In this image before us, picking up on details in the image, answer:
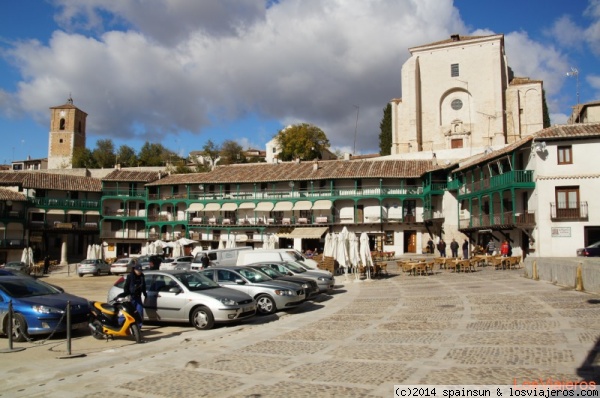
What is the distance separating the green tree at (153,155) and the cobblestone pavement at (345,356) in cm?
7580

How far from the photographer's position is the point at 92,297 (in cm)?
2142

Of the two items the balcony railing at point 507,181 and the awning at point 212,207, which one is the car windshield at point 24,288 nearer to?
the balcony railing at point 507,181

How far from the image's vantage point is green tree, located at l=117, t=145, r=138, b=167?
86062 mm

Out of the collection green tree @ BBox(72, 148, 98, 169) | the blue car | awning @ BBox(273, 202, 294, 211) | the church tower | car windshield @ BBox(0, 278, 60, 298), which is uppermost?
the church tower

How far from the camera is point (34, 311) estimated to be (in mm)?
11703

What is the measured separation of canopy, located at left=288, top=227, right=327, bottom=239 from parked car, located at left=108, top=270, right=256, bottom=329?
121ft

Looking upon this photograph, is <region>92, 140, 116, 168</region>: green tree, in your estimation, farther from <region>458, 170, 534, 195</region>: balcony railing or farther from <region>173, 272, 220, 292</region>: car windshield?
<region>173, 272, 220, 292</region>: car windshield

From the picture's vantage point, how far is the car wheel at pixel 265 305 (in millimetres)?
15195

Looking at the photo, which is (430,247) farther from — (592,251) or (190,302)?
(190,302)

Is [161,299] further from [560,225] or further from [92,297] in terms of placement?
[560,225]

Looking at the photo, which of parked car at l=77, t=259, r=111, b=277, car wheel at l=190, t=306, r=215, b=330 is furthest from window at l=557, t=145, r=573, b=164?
parked car at l=77, t=259, r=111, b=277

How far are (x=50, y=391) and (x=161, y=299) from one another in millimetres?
5693

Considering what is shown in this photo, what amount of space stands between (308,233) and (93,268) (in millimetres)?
20920

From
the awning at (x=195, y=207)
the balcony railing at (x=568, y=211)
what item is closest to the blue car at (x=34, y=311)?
the balcony railing at (x=568, y=211)
